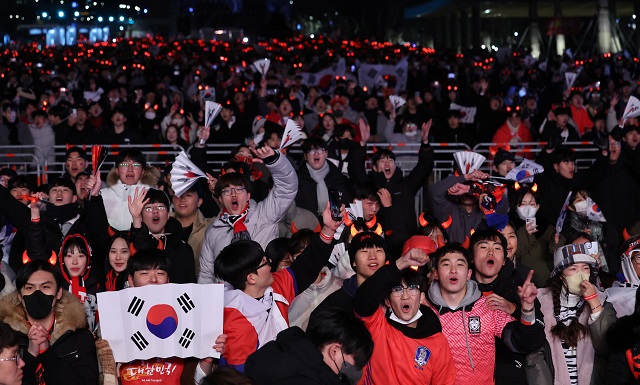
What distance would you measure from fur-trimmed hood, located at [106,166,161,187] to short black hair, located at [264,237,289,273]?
2454 mm

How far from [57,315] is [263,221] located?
2.51 meters

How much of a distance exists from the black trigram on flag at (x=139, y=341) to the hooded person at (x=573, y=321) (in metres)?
2.56

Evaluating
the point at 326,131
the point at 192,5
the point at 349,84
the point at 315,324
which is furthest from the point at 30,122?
the point at 192,5

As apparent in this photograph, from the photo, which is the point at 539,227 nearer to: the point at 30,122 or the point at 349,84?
the point at 30,122

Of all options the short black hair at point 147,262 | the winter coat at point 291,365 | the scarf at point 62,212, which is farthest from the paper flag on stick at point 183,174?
the winter coat at point 291,365

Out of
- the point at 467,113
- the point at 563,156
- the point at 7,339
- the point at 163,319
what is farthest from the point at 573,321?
the point at 467,113

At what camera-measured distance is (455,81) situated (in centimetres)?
2634

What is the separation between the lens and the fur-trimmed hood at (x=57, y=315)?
661 centimetres

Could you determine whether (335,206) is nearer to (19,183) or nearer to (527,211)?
(527,211)

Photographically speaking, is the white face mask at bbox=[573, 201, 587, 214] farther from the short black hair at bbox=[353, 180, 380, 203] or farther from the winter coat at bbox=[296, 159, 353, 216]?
the winter coat at bbox=[296, 159, 353, 216]

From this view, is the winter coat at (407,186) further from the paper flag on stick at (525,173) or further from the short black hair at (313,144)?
the paper flag on stick at (525,173)

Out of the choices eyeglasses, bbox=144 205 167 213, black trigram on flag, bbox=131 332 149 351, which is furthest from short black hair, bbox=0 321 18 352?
eyeglasses, bbox=144 205 167 213

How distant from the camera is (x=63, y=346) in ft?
21.4

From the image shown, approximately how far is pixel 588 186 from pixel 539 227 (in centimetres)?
195
